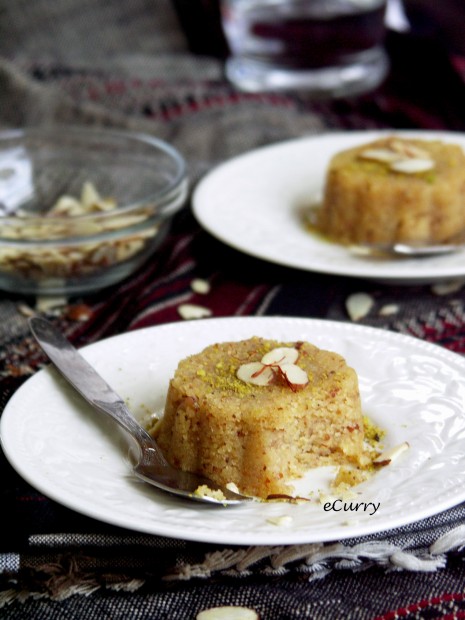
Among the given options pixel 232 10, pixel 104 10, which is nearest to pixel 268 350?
pixel 232 10

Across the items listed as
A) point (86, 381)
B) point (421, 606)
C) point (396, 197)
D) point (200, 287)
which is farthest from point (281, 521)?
point (396, 197)

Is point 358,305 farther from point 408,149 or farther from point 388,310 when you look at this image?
point 408,149

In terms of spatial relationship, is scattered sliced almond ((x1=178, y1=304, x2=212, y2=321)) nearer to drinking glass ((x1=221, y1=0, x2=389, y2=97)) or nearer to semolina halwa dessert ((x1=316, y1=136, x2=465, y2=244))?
semolina halwa dessert ((x1=316, y1=136, x2=465, y2=244))

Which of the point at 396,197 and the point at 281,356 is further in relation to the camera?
the point at 396,197

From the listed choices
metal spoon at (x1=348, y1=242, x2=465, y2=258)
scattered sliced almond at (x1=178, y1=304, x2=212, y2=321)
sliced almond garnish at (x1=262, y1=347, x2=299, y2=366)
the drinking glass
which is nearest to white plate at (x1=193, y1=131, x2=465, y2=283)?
metal spoon at (x1=348, y1=242, x2=465, y2=258)

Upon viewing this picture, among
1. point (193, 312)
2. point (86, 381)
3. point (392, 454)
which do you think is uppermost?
point (86, 381)

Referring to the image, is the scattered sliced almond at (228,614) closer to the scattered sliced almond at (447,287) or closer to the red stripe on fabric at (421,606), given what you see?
the red stripe on fabric at (421,606)
